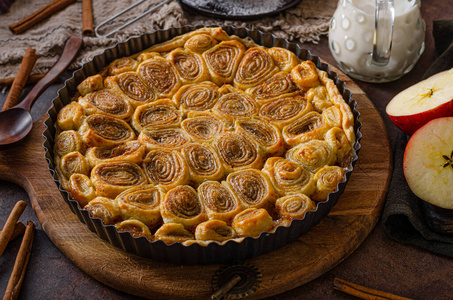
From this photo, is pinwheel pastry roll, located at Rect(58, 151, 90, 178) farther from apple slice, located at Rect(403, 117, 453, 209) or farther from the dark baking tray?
the dark baking tray

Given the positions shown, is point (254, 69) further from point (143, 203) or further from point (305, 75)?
point (143, 203)

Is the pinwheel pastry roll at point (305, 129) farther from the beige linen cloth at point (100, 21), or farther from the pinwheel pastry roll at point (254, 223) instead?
the beige linen cloth at point (100, 21)

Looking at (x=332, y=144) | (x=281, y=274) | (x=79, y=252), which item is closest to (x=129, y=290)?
(x=79, y=252)

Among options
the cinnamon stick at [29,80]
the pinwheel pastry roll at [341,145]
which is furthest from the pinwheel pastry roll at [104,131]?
the pinwheel pastry roll at [341,145]

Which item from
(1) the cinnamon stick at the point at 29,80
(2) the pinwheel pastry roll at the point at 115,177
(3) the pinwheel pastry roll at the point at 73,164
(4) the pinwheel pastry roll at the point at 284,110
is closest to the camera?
(2) the pinwheel pastry roll at the point at 115,177

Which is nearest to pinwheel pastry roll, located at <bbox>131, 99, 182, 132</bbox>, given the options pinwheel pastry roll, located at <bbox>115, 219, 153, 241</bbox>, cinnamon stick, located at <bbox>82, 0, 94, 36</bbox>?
pinwheel pastry roll, located at <bbox>115, 219, 153, 241</bbox>

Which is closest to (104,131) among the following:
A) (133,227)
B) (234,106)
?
(133,227)
